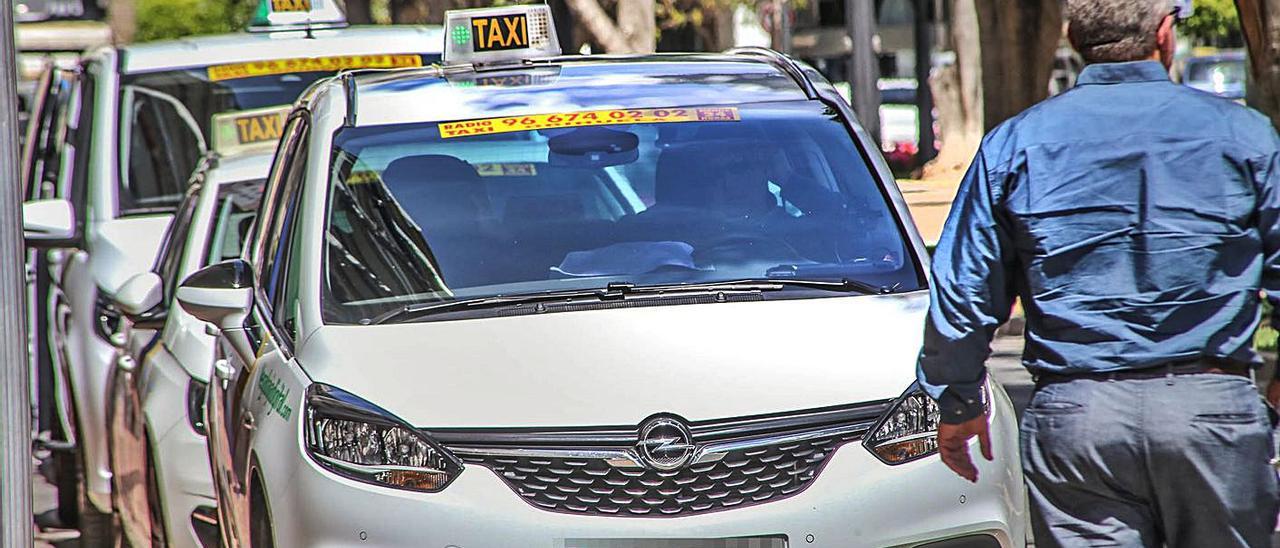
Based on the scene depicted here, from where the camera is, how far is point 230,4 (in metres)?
51.7

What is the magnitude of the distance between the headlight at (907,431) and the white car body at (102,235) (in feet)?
11.9

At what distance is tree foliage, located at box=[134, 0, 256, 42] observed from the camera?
55.9 m

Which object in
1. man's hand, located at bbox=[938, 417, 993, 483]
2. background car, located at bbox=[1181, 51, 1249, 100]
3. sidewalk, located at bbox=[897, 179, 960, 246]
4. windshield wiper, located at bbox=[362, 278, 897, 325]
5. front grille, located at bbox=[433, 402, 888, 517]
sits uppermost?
windshield wiper, located at bbox=[362, 278, 897, 325]

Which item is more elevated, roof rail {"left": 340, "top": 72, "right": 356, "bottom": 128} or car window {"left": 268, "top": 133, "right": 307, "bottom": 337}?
roof rail {"left": 340, "top": 72, "right": 356, "bottom": 128}

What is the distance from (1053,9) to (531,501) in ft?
42.2

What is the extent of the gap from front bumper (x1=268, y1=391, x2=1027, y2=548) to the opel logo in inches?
4.5

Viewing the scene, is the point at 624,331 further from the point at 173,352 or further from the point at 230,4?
the point at 230,4

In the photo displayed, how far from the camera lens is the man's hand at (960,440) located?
3736 millimetres

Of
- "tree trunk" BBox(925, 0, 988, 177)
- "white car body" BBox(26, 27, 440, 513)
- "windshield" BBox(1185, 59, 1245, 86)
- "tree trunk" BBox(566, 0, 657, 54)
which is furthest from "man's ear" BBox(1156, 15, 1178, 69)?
"windshield" BBox(1185, 59, 1245, 86)

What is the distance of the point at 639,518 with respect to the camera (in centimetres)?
425

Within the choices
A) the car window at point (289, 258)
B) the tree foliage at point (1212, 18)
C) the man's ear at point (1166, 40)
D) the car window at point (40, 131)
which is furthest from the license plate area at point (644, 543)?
the tree foliage at point (1212, 18)

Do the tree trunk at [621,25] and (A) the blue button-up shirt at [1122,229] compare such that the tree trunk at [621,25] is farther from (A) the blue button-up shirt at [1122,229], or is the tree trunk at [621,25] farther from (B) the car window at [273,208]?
(A) the blue button-up shirt at [1122,229]

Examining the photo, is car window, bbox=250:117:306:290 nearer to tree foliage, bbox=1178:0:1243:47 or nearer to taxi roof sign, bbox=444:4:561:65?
taxi roof sign, bbox=444:4:561:65

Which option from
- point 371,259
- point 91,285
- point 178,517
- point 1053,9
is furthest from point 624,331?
point 1053,9
